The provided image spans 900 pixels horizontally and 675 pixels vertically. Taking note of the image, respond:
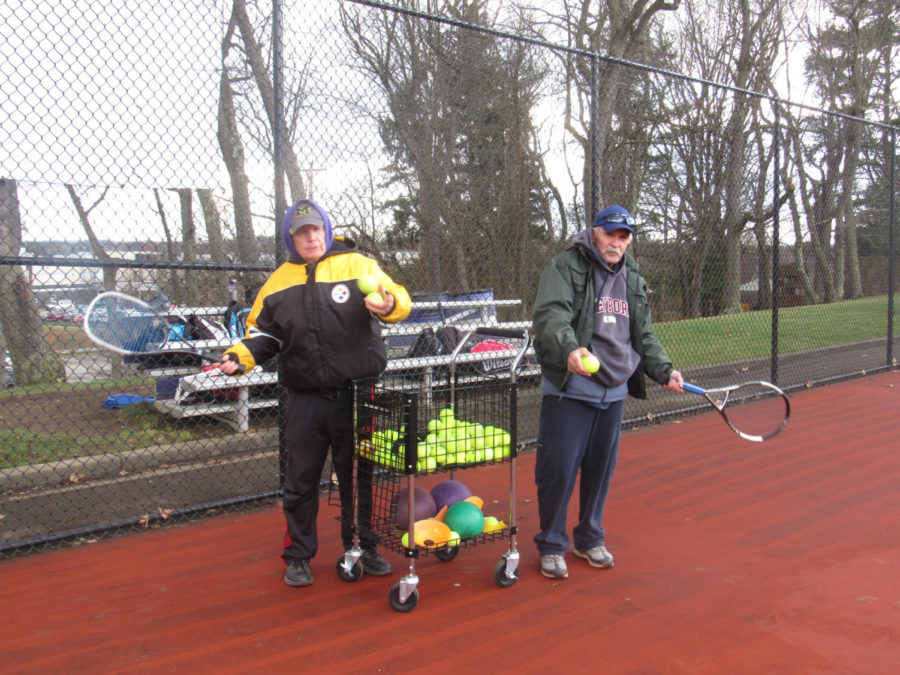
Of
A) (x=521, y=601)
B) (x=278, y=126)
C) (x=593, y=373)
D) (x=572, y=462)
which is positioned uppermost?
(x=278, y=126)

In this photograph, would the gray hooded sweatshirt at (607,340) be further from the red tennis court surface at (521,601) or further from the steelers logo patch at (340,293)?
the steelers logo patch at (340,293)

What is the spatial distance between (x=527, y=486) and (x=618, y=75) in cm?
844

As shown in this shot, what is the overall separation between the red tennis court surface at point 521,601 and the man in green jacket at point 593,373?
1.08 feet

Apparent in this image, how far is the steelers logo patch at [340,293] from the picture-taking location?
3510mm

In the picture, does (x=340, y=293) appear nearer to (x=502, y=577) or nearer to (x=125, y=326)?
(x=125, y=326)

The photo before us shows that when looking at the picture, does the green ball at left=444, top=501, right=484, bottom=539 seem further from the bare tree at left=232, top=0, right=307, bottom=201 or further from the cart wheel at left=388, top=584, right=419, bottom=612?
the bare tree at left=232, top=0, right=307, bottom=201

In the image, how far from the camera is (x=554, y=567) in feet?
12.4

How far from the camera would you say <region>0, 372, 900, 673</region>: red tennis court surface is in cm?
300

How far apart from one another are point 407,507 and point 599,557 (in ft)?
3.70

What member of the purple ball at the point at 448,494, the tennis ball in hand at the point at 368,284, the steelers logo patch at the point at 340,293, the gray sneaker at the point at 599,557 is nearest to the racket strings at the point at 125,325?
the steelers logo patch at the point at 340,293

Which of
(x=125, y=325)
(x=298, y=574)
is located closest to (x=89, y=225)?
(x=125, y=325)

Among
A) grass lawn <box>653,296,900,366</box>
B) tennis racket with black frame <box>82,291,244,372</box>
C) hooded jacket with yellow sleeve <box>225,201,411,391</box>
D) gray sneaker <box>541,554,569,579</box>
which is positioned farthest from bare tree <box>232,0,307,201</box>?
grass lawn <box>653,296,900,366</box>

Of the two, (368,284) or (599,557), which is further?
(599,557)

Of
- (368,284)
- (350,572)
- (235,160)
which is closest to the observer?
(368,284)
